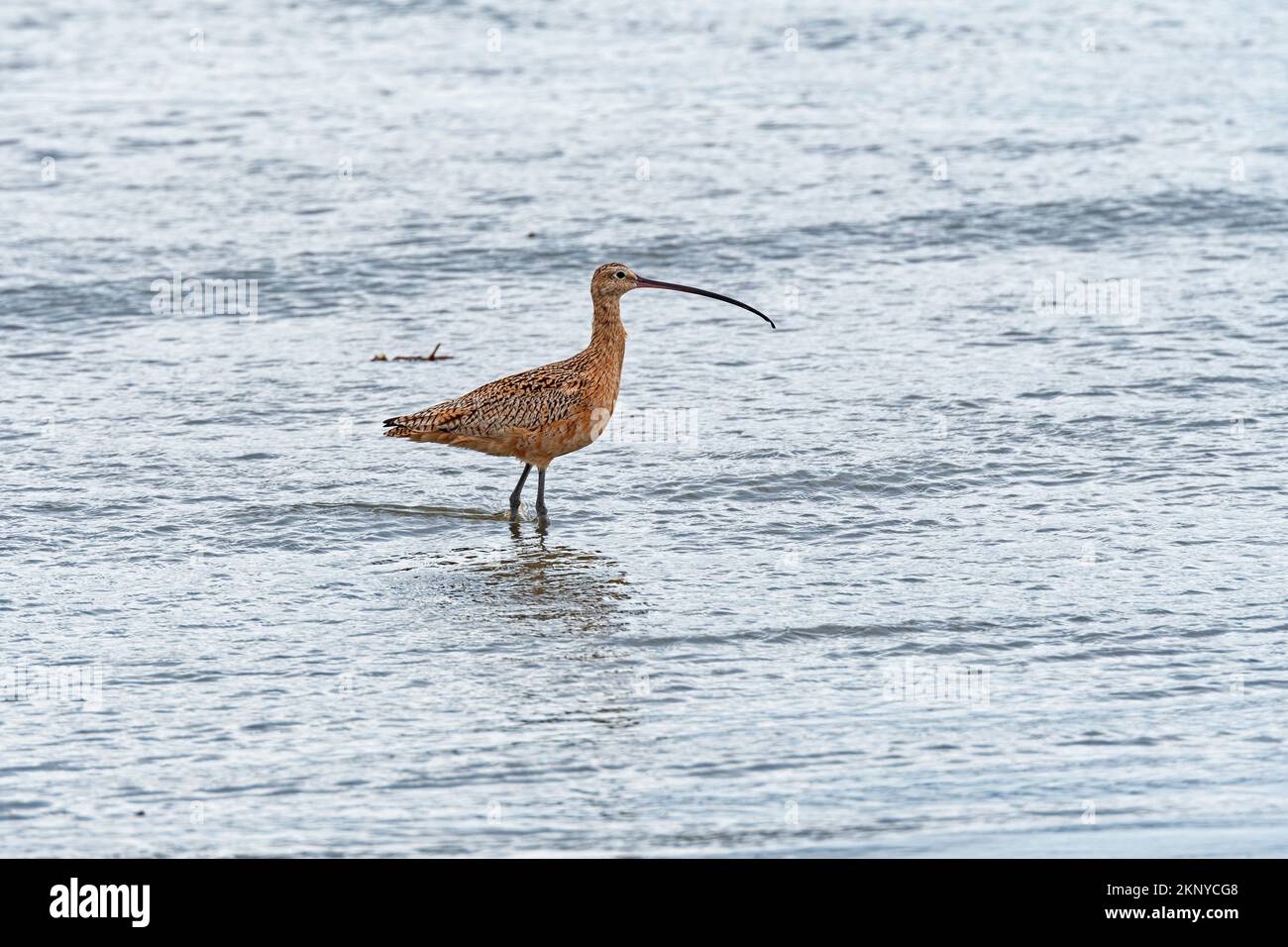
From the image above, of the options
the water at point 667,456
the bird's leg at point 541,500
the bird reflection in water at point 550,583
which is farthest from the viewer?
the bird's leg at point 541,500

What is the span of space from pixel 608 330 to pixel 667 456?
2.41ft

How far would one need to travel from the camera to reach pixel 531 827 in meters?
5.57

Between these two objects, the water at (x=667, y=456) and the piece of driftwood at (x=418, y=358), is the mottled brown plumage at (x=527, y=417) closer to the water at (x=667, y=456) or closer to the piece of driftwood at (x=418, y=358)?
the water at (x=667, y=456)

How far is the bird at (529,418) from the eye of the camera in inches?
347

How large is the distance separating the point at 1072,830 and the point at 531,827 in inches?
59.2

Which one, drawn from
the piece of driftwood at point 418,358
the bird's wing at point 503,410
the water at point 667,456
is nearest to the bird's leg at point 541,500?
the water at point 667,456

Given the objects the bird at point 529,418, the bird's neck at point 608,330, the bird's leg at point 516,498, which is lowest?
the bird's leg at point 516,498

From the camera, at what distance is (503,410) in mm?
8820

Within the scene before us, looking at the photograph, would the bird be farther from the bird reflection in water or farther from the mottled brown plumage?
the bird reflection in water

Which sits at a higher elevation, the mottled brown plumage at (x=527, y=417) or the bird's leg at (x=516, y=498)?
the mottled brown plumage at (x=527, y=417)

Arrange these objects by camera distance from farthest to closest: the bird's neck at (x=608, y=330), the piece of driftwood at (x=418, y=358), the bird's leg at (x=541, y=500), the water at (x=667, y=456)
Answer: the piece of driftwood at (x=418, y=358) < the bird's neck at (x=608, y=330) < the bird's leg at (x=541, y=500) < the water at (x=667, y=456)

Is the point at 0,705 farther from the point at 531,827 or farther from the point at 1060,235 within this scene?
the point at 1060,235

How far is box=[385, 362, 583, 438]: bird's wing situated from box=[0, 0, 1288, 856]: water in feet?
1.30
